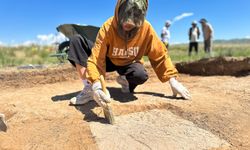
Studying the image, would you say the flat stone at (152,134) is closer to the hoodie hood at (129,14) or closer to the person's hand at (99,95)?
the person's hand at (99,95)

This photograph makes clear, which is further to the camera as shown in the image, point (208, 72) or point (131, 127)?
point (208, 72)

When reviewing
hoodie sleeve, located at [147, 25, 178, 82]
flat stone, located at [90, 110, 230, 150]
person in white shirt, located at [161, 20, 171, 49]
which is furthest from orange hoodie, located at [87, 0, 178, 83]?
person in white shirt, located at [161, 20, 171, 49]

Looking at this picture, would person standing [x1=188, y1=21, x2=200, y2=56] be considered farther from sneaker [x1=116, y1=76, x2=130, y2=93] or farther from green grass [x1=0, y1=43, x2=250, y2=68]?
sneaker [x1=116, y1=76, x2=130, y2=93]

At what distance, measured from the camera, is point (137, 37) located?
3516mm

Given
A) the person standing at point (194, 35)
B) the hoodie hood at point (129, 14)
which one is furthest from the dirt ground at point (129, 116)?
the person standing at point (194, 35)

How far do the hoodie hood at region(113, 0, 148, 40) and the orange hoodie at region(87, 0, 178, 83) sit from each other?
0.9 inches

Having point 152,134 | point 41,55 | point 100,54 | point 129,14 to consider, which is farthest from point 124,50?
point 41,55

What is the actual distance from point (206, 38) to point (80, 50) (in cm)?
698

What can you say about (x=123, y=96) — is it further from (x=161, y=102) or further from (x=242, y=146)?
(x=242, y=146)

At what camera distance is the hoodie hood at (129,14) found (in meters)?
3.31

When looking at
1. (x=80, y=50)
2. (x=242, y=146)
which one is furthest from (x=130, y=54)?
(x=242, y=146)

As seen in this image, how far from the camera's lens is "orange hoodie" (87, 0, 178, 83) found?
3.40 m

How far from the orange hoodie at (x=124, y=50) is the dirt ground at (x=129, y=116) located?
36 centimetres

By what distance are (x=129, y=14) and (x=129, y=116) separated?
3.00 feet
